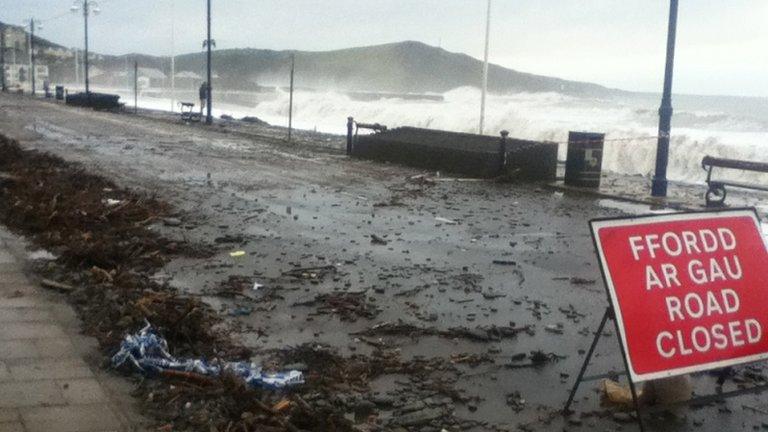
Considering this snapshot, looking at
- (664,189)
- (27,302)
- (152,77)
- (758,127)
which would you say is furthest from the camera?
(152,77)

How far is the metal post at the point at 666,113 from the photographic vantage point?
1535cm

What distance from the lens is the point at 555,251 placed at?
10555 millimetres

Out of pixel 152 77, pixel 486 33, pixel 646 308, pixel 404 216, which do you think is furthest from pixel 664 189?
pixel 152 77

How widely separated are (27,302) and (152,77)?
19214 cm

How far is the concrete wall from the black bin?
1.17 m

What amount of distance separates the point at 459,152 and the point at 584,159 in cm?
372

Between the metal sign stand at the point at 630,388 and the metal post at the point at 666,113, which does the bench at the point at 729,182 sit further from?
the metal sign stand at the point at 630,388

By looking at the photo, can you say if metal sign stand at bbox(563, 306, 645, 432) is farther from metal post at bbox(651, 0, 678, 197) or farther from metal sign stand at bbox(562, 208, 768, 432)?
metal post at bbox(651, 0, 678, 197)

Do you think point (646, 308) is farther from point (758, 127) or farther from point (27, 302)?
point (758, 127)

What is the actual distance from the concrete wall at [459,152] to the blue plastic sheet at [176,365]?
13.6m

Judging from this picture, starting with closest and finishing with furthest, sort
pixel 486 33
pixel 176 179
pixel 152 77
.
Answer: pixel 176 179 < pixel 486 33 < pixel 152 77

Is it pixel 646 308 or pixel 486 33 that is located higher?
pixel 486 33

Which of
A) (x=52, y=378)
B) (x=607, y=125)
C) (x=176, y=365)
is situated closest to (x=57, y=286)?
(x=52, y=378)

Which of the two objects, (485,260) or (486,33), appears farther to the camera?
(486,33)
